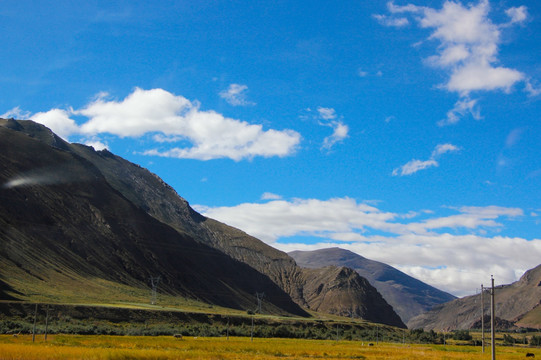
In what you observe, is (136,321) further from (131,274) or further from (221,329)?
(131,274)

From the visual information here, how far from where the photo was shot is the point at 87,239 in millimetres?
139250

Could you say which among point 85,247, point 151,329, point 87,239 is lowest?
point 151,329

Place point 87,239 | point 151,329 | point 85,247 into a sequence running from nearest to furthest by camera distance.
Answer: point 151,329 < point 85,247 < point 87,239

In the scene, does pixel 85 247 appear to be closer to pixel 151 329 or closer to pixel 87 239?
pixel 87 239

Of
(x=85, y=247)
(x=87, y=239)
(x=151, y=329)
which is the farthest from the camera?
(x=87, y=239)

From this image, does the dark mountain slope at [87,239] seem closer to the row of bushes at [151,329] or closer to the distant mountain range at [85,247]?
the distant mountain range at [85,247]

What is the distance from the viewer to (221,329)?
Result: 9481 cm

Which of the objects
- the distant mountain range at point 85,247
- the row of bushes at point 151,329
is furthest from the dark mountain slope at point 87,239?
the row of bushes at point 151,329

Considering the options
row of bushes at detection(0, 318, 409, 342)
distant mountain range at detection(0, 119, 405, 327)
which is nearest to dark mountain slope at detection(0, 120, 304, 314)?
distant mountain range at detection(0, 119, 405, 327)

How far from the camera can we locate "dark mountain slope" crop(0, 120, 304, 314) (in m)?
120

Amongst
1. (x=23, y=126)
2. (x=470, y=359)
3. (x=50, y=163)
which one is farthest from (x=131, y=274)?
(x=470, y=359)

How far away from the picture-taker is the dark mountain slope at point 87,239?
394 feet

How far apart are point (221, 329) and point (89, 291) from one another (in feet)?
113

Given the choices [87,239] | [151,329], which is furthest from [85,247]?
[151,329]
